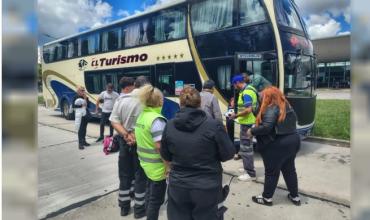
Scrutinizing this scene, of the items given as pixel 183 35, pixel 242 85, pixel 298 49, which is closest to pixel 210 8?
pixel 183 35

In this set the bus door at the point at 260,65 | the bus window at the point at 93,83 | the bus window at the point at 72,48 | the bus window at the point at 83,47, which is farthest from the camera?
the bus window at the point at 72,48

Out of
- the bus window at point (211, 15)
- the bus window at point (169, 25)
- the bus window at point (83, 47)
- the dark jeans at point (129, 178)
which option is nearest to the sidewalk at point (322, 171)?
the dark jeans at point (129, 178)

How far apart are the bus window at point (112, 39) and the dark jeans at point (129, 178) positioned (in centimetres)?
727

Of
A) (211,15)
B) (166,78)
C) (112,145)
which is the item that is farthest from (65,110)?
(112,145)

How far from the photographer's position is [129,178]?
3.76 meters

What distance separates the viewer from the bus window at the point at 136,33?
9.19 metres

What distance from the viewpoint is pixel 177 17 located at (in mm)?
7977

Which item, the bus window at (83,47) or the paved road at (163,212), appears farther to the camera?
the bus window at (83,47)

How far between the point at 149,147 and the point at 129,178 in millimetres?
870

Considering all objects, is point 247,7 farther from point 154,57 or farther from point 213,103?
point 154,57

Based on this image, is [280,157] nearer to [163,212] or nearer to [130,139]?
[163,212]

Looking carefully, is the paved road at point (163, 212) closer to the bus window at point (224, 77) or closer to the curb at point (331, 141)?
the curb at point (331, 141)

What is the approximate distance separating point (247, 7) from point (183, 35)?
197 cm

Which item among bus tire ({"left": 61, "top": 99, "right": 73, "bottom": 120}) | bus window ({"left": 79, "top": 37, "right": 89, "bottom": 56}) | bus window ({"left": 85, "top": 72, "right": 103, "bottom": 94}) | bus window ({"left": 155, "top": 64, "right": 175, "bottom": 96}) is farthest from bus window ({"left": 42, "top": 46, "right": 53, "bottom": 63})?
bus window ({"left": 155, "top": 64, "right": 175, "bottom": 96})
